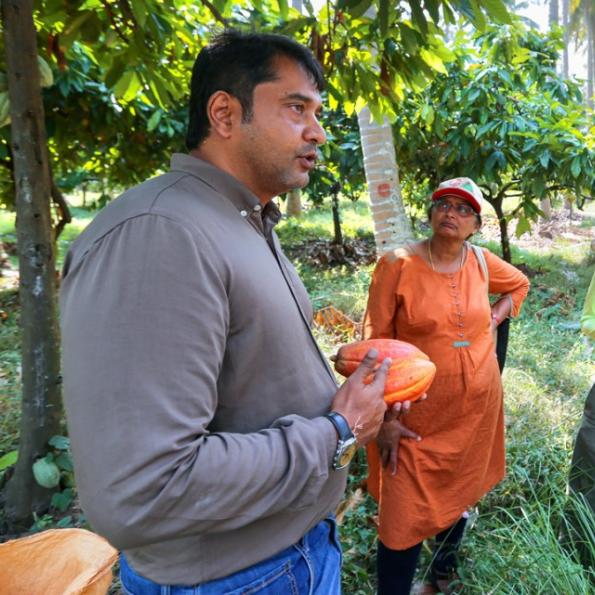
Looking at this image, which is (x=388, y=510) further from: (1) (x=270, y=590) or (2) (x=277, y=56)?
(2) (x=277, y=56)

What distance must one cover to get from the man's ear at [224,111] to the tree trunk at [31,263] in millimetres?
1414

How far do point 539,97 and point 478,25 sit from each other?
553cm

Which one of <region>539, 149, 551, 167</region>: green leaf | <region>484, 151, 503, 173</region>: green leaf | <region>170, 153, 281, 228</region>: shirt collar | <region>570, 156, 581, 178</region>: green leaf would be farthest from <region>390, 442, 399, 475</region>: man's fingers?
<region>484, 151, 503, 173</region>: green leaf

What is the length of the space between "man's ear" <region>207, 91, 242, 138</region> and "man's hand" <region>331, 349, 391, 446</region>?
1.99 ft

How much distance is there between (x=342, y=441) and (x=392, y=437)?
1.11 metres

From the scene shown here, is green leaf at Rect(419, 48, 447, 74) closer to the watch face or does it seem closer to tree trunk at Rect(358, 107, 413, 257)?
tree trunk at Rect(358, 107, 413, 257)

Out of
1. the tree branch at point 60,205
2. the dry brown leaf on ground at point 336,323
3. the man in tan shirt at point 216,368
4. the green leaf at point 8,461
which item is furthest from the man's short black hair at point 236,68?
the dry brown leaf on ground at point 336,323

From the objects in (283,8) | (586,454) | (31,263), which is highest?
(283,8)

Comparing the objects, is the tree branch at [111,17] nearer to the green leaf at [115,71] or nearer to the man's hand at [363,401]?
the green leaf at [115,71]

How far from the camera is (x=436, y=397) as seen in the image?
2.12 meters

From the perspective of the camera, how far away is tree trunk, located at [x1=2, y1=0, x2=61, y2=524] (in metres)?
2.14

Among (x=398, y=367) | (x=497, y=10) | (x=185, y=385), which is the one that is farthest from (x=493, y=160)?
(x=185, y=385)

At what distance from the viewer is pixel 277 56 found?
121 cm

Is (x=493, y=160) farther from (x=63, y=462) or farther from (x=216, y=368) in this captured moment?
(x=216, y=368)
